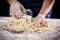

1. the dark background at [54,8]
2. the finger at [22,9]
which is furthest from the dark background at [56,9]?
the finger at [22,9]

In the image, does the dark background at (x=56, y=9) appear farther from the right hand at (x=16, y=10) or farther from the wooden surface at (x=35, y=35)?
the right hand at (x=16, y=10)

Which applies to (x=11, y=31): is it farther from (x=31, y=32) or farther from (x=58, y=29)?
(x=58, y=29)

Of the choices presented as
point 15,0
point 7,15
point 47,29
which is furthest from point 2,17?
point 47,29

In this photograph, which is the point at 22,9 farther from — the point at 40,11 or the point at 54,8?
the point at 54,8

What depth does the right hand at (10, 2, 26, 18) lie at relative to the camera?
1.04 m

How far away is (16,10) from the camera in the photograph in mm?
1050

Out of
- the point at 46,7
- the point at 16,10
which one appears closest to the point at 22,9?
the point at 16,10

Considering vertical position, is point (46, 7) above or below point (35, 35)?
above

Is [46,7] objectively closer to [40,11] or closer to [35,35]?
[40,11]

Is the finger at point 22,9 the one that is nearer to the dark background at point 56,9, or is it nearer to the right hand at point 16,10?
the right hand at point 16,10

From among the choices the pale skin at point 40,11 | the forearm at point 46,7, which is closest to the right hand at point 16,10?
the pale skin at point 40,11

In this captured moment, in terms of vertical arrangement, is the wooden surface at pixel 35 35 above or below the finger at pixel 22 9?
below

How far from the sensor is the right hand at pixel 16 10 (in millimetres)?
1043

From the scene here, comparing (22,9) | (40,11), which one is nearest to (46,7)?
(40,11)
